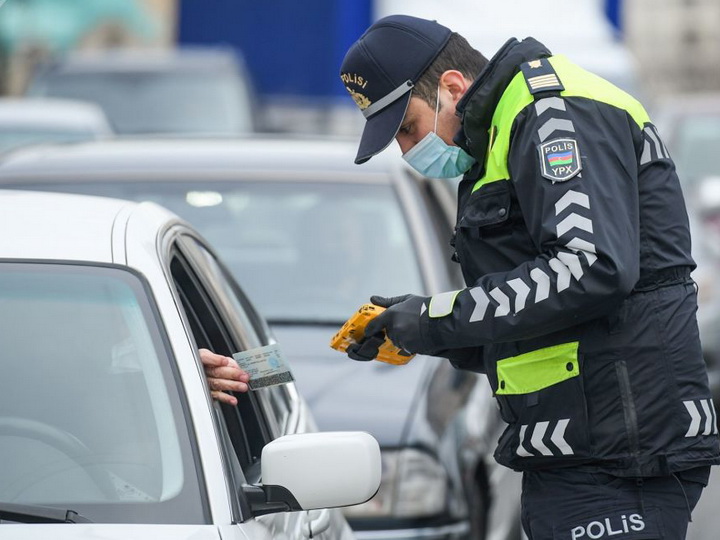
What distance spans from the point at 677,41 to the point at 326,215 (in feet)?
199

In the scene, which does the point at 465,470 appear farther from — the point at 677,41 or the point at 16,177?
the point at 677,41

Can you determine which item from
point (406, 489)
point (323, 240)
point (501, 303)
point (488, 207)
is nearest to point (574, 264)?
point (501, 303)

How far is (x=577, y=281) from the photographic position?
2.85 meters

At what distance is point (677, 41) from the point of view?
64.2 metres

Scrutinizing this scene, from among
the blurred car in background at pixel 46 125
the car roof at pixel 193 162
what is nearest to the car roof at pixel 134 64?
the blurred car in background at pixel 46 125

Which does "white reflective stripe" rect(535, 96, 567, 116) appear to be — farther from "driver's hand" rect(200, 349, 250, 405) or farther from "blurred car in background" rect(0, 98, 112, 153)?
"blurred car in background" rect(0, 98, 112, 153)

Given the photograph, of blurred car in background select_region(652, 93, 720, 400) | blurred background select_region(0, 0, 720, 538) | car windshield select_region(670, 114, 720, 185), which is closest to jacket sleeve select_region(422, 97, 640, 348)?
blurred background select_region(0, 0, 720, 538)

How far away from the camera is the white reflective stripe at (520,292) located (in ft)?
9.49

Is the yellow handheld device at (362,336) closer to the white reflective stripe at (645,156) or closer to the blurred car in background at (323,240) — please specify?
the white reflective stripe at (645,156)

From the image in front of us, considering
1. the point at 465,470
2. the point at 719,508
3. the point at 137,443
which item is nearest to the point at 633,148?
the point at 137,443

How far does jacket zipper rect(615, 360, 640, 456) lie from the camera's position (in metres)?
2.97

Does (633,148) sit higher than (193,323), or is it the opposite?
(633,148)

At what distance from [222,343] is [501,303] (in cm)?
85

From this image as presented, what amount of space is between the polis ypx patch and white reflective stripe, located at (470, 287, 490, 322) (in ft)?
0.85
